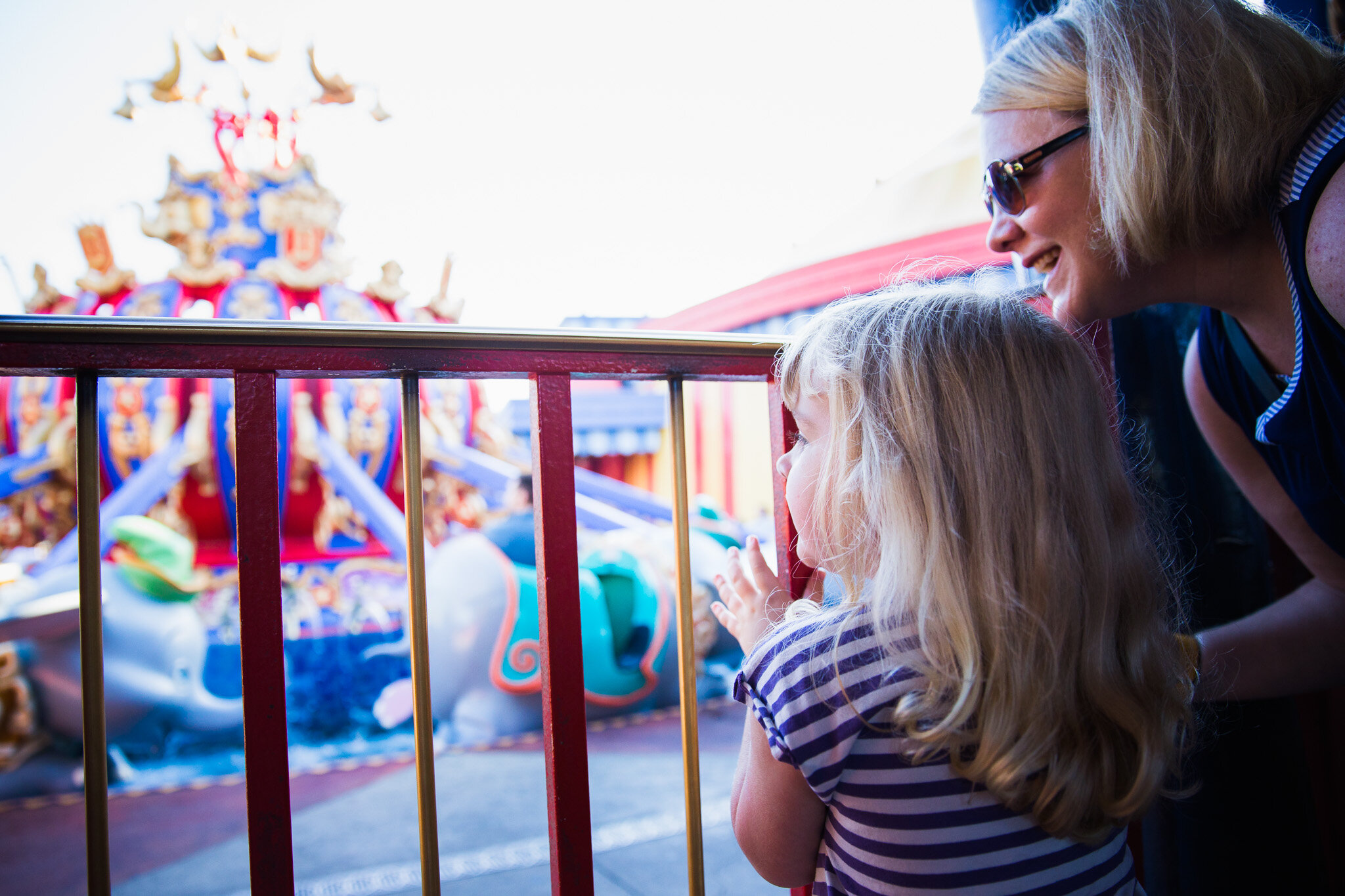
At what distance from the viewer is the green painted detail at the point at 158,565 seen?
15.4ft

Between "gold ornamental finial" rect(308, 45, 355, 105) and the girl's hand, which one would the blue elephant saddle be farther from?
"gold ornamental finial" rect(308, 45, 355, 105)

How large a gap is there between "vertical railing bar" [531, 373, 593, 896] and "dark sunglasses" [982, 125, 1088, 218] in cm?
68

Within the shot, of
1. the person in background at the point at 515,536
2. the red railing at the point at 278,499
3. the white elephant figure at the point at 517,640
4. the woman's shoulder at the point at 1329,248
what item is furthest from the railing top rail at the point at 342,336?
the person in background at the point at 515,536

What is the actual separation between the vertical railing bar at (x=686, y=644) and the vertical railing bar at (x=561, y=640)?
0.15 m

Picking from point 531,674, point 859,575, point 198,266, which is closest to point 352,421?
point 198,266

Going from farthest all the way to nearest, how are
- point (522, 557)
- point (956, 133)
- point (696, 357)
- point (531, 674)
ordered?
point (956, 133)
point (522, 557)
point (531, 674)
point (696, 357)

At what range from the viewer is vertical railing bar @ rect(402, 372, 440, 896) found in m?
0.88

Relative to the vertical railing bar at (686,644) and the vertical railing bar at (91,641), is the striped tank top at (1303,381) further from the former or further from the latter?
the vertical railing bar at (91,641)

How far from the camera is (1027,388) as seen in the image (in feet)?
2.49

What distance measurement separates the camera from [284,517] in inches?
297

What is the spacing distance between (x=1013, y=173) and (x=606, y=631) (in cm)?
410

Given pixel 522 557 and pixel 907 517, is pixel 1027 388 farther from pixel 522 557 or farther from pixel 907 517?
pixel 522 557

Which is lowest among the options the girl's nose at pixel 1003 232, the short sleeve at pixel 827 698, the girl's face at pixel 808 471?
the short sleeve at pixel 827 698

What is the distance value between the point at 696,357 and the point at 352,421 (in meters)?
7.08
